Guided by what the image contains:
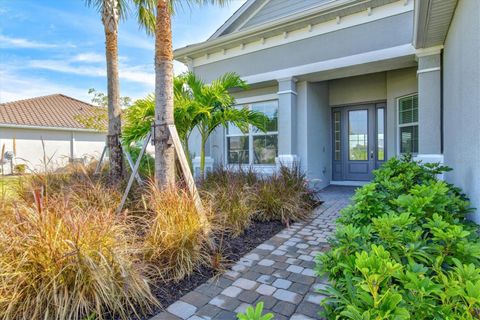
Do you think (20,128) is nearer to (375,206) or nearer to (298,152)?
(298,152)

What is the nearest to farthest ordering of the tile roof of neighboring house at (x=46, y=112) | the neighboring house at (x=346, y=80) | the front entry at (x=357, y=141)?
the neighboring house at (x=346, y=80), the front entry at (x=357, y=141), the tile roof of neighboring house at (x=46, y=112)

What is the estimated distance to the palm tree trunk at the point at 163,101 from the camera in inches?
161

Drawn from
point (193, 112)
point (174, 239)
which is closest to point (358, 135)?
point (193, 112)

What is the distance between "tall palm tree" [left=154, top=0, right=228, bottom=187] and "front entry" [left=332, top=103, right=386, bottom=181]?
6.40 meters

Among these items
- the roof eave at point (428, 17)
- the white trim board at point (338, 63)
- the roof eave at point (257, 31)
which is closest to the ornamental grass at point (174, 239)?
the roof eave at point (428, 17)

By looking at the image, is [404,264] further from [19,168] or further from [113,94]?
[113,94]

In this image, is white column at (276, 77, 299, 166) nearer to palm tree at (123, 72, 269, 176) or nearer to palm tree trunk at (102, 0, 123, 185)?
palm tree at (123, 72, 269, 176)

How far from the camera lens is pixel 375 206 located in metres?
2.47

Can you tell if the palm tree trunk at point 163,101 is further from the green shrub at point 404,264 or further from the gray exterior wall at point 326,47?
the gray exterior wall at point 326,47

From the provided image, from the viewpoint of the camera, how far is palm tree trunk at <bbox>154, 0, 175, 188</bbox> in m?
4.10

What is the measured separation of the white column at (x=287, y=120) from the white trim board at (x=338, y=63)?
0.76 ft

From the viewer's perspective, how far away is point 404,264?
158cm

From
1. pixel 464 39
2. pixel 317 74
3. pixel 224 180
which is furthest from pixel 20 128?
pixel 464 39

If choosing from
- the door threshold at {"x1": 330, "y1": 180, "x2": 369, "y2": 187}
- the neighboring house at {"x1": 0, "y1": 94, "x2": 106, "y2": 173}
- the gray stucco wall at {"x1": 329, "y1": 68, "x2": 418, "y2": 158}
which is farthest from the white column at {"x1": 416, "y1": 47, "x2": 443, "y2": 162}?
the neighboring house at {"x1": 0, "y1": 94, "x2": 106, "y2": 173}
